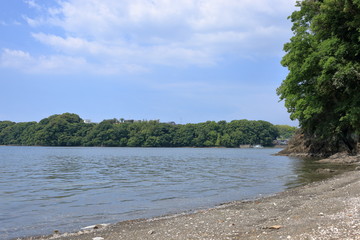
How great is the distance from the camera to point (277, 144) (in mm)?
193750

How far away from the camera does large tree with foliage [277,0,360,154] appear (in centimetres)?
2909

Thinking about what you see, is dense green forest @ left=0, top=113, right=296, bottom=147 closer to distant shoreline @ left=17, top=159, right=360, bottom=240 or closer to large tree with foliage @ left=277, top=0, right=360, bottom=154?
large tree with foliage @ left=277, top=0, right=360, bottom=154

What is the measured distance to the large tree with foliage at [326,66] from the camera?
2909 centimetres

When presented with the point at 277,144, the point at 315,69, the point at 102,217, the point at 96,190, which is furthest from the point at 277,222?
the point at 277,144

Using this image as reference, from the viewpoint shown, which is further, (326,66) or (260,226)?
(326,66)

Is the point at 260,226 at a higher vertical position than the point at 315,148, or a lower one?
lower

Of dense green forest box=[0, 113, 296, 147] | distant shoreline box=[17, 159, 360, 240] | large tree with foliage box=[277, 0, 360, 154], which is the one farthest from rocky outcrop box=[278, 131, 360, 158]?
dense green forest box=[0, 113, 296, 147]

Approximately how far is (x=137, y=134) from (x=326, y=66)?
16522 centimetres

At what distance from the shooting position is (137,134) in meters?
189

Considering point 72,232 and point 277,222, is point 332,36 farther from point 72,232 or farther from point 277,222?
point 72,232

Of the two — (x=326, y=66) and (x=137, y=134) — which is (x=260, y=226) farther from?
(x=137, y=134)

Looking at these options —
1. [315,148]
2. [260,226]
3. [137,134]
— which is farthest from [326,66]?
[137,134]

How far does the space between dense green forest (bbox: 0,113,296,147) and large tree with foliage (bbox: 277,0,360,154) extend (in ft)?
472

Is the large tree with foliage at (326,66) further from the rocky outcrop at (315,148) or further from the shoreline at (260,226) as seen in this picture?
the shoreline at (260,226)
